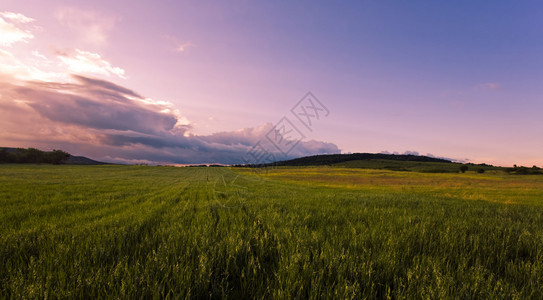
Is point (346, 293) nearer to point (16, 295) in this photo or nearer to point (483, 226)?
point (16, 295)

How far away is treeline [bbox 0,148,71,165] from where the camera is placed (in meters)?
95.4

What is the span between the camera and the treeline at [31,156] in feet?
313

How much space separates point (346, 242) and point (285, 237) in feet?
3.42

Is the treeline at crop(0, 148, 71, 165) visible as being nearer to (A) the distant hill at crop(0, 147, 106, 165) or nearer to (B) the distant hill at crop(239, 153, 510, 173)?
(A) the distant hill at crop(0, 147, 106, 165)

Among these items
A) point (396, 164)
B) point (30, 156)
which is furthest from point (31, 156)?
point (396, 164)

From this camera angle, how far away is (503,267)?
2.90 metres

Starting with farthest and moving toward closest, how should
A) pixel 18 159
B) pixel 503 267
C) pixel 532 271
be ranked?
pixel 18 159, pixel 503 267, pixel 532 271

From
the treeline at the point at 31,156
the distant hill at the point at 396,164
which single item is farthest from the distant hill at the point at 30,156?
the distant hill at the point at 396,164

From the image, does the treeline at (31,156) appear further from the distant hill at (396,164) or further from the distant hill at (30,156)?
the distant hill at (396,164)

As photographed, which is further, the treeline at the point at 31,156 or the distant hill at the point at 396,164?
the distant hill at the point at 396,164

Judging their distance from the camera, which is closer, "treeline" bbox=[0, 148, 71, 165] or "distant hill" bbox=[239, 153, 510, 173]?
"treeline" bbox=[0, 148, 71, 165]

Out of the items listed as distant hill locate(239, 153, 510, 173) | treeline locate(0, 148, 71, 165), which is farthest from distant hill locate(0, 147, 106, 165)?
distant hill locate(239, 153, 510, 173)

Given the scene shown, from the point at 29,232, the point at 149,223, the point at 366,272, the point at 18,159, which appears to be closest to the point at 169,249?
the point at 149,223

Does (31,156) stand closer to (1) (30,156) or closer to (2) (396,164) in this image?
(1) (30,156)
